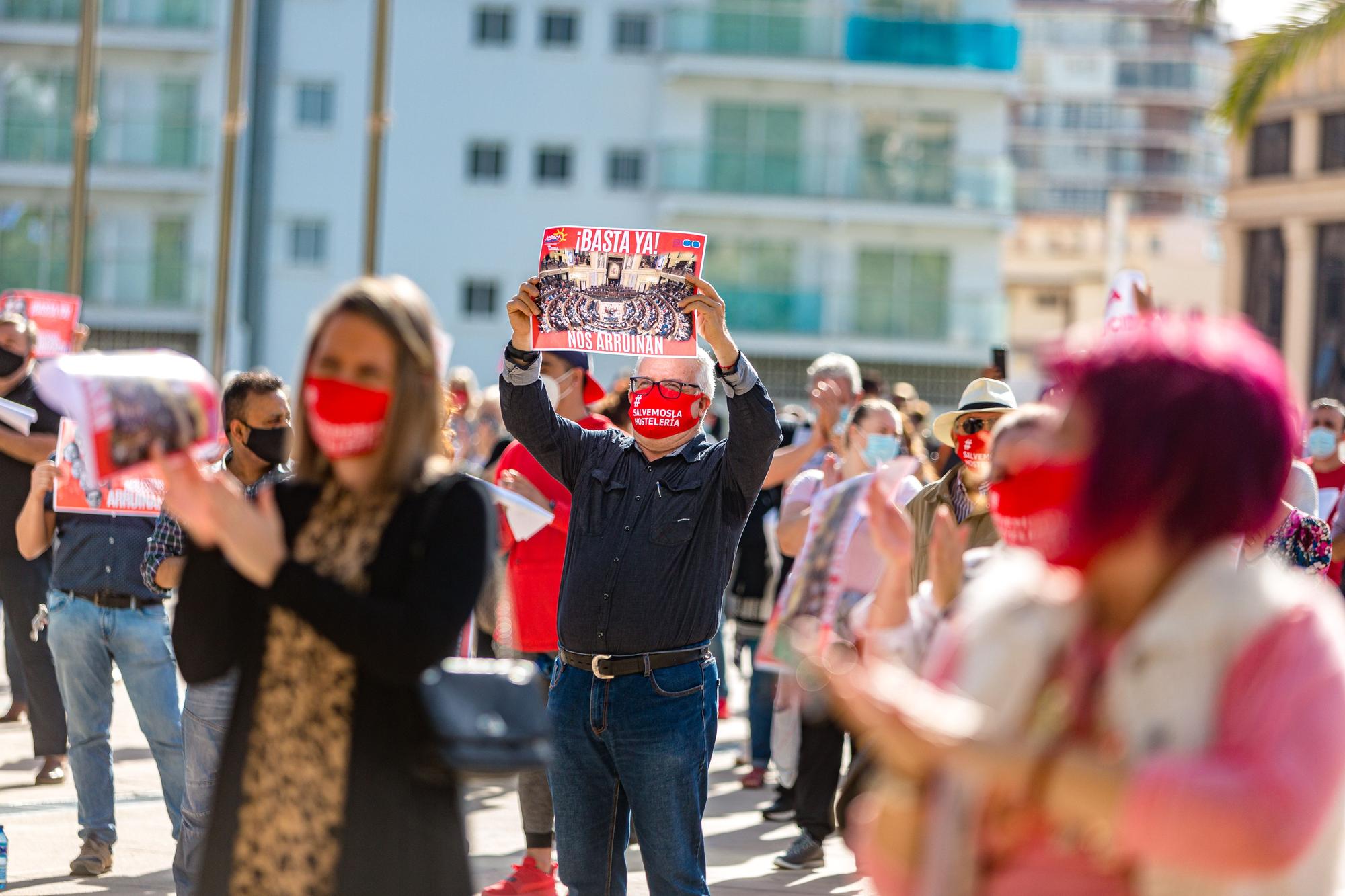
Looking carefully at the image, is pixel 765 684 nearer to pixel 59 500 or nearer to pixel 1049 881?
pixel 59 500

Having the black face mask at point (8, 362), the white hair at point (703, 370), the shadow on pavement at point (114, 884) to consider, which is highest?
the white hair at point (703, 370)

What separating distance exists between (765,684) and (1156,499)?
8139mm

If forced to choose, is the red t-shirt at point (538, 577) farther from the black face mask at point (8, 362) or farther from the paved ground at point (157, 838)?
the black face mask at point (8, 362)

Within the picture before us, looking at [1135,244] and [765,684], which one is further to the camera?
[1135,244]

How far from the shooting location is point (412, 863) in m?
3.37

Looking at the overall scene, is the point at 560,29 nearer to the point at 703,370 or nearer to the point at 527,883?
the point at 527,883

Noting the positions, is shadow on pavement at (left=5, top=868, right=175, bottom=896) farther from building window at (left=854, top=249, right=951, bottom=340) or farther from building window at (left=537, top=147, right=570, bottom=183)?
building window at (left=854, top=249, right=951, bottom=340)

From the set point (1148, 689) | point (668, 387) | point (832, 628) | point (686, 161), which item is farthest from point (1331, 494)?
point (686, 161)

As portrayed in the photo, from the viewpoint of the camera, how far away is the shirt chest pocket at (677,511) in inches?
233

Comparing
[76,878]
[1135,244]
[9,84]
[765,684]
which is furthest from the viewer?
[1135,244]

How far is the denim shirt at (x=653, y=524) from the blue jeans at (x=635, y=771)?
14 cm

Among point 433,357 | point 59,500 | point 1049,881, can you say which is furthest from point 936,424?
point 1049,881

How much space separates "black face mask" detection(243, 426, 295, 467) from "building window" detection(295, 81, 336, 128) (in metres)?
36.7

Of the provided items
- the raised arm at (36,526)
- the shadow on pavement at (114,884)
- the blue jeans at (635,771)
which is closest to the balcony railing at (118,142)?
the raised arm at (36,526)
